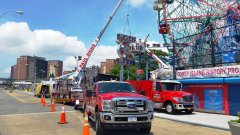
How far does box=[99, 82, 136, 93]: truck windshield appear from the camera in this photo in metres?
12.1

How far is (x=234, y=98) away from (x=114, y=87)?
41.0ft

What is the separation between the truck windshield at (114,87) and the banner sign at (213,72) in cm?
1202

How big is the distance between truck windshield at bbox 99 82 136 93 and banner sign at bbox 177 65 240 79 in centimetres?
1202

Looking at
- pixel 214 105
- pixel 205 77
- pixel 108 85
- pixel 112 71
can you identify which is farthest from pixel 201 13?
pixel 112 71

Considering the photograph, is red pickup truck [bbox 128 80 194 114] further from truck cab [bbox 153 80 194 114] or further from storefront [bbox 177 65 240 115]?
storefront [bbox 177 65 240 115]

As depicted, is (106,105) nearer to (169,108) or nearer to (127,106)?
(127,106)

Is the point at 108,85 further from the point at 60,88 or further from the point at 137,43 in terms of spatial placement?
the point at 137,43

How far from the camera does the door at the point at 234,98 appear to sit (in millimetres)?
20750

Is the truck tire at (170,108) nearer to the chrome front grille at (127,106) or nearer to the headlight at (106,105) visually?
the chrome front grille at (127,106)

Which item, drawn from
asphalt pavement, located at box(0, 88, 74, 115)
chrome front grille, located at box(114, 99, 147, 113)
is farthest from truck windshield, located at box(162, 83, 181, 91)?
chrome front grille, located at box(114, 99, 147, 113)

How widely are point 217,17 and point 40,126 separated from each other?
103 feet

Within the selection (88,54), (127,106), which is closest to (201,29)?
(88,54)

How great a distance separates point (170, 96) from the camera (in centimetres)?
2106

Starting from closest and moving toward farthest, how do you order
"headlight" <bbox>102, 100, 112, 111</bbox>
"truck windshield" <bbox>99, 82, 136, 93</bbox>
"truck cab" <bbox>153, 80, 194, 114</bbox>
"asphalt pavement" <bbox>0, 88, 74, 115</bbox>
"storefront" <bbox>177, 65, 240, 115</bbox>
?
"headlight" <bbox>102, 100, 112, 111</bbox>, "truck windshield" <bbox>99, 82, 136, 93</bbox>, "truck cab" <bbox>153, 80, 194, 114</bbox>, "storefront" <bbox>177, 65, 240, 115</bbox>, "asphalt pavement" <bbox>0, 88, 74, 115</bbox>
